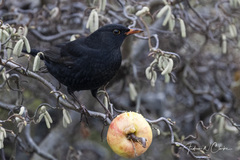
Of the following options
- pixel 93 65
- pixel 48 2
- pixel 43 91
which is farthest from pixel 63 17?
pixel 93 65

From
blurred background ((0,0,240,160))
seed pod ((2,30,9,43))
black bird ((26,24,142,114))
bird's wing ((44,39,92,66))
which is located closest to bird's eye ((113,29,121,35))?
black bird ((26,24,142,114))

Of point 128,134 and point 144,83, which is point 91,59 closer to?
point 128,134

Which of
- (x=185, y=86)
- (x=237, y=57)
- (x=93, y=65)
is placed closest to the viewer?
(x=93, y=65)

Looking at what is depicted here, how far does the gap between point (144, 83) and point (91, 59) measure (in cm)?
187

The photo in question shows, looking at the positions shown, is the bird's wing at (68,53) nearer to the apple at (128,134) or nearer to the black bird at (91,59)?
the black bird at (91,59)

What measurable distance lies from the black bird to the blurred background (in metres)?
0.52

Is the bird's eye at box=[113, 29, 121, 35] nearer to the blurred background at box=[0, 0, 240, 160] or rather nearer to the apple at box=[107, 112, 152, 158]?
the blurred background at box=[0, 0, 240, 160]

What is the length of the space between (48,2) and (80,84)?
6.65 ft

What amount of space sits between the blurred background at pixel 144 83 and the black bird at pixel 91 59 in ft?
1.70

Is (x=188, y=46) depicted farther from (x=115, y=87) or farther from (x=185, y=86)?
(x=115, y=87)

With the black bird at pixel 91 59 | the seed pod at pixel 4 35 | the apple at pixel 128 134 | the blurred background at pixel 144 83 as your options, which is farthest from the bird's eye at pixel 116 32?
the apple at pixel 128 134

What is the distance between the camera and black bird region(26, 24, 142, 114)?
156 inches

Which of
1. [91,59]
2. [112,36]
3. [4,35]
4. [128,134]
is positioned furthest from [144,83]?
[128,134]

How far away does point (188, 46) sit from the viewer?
5750 millimetres
